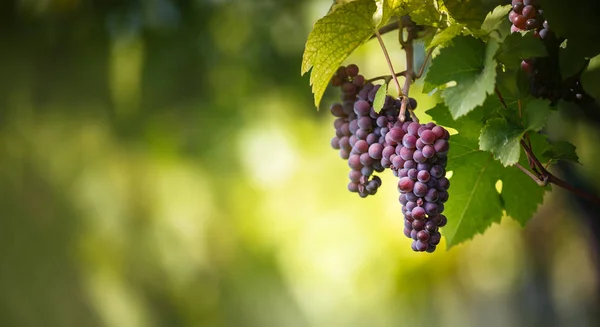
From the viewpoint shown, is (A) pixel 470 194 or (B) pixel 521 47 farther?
(A) pixel 470 194

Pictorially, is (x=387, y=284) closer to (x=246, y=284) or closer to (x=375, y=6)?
(x=246, y=284)

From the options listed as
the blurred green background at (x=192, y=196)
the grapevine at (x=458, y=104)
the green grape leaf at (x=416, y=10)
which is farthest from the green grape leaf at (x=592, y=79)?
the blurred green background at (x=192, y=196)

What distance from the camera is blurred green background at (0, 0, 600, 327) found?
2061 mm

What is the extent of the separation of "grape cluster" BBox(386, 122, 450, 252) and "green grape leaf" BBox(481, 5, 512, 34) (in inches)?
3.0

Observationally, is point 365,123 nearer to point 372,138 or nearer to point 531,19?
point 372,138

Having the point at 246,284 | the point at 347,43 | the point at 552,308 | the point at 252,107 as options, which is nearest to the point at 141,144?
the point at 252,107

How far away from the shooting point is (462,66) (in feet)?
1.06

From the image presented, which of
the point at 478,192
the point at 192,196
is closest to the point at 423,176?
the point at 478,192

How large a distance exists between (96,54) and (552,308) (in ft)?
5.83

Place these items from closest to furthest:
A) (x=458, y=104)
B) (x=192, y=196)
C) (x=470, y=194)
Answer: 1. (x=458, y=104)
2. (x=470, y=194)
3. (x=192, y=196)

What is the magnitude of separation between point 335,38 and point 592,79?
0.17 m

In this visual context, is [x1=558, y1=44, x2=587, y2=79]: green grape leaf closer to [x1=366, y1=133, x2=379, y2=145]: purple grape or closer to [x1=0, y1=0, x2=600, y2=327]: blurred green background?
[x1=366, y1=133, x2=379, y2=145]: purple grape

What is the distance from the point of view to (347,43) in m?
0.38

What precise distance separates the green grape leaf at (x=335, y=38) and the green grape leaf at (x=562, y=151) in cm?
13
